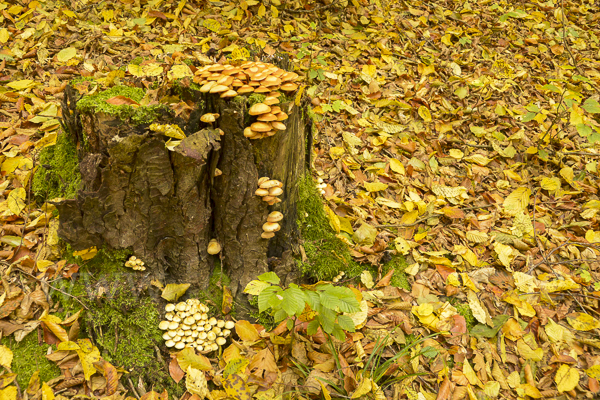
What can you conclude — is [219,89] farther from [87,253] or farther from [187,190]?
[87,253]

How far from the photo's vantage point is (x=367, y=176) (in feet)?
16.1

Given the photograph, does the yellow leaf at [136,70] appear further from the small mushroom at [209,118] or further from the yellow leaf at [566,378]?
the yellow leaf at [566,378]

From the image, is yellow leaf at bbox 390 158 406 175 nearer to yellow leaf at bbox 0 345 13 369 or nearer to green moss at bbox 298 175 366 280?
green moss at bbox 298 175 366 280

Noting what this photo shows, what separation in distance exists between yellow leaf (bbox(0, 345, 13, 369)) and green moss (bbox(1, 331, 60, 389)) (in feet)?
0.14

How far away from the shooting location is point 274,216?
10.4 feet

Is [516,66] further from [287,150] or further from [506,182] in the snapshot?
[287,150]

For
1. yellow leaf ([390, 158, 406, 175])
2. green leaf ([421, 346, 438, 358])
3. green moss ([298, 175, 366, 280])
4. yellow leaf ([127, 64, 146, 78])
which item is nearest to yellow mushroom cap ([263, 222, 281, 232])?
green moss ([298, 175, 366, 280])

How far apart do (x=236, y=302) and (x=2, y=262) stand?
2.06 meters

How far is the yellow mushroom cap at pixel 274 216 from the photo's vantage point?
10.4 feet

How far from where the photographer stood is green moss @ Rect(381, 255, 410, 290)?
3.76m

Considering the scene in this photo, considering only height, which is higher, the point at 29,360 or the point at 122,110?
the point at 122,110

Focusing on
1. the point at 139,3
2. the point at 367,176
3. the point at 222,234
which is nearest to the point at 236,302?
the point at 222,234

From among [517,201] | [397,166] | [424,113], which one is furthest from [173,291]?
[424,113]

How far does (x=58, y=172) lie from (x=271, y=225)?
7.06 feet
